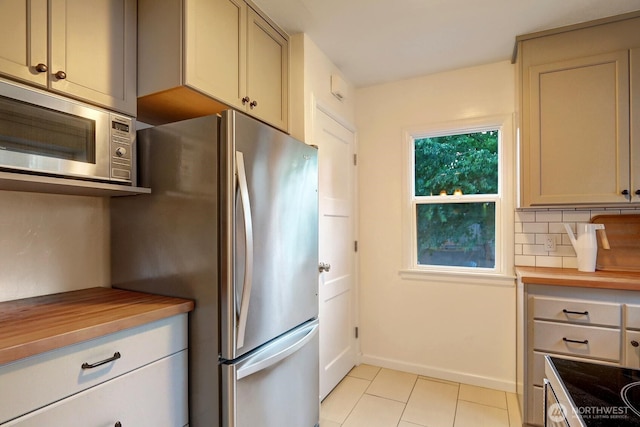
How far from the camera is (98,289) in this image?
4.98ft

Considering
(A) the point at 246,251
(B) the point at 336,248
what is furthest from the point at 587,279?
(A) the point at 246,251

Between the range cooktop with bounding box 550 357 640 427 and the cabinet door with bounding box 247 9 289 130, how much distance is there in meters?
1.67

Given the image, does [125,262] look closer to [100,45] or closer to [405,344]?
[100,45]

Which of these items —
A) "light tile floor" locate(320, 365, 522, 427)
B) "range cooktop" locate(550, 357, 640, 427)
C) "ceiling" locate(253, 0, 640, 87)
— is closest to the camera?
"range cooktop" locate(550, 357, 640, 427)

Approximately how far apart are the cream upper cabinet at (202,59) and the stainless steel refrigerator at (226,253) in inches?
7.5

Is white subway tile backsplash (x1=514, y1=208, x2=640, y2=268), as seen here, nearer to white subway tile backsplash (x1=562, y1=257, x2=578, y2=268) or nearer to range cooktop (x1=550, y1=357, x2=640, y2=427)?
white subway tile backsplash (x1=562, y1=257, x2=578, y2=268)

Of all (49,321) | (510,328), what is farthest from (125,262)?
(510,328)

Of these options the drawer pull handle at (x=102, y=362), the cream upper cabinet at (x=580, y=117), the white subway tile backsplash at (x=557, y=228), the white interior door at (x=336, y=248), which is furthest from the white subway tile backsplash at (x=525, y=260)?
the drawer pull handle at (x=102, y=362)

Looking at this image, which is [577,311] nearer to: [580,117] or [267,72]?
[580,117]

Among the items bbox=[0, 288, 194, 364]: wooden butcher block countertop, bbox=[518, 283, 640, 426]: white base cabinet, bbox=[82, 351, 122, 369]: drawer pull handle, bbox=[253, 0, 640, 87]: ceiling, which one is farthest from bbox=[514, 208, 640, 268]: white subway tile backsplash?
bbox=[82, 351, 122, 369]: drawer pull handle

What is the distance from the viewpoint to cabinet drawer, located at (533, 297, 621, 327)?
1713 mm

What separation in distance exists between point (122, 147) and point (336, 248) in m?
1.62

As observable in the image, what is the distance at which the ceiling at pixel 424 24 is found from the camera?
5.97ft

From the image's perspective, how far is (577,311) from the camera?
1.77m
